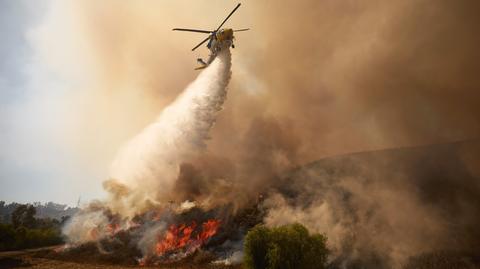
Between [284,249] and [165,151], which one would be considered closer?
[284,249]

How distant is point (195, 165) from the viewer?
75.4 meters

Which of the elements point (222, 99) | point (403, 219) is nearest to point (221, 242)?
point (222, 99)

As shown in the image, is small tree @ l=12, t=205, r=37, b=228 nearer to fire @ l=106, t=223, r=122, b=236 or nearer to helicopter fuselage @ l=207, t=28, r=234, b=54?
fire @ l=106, t=223, r=122, b=236

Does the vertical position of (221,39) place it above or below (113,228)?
above

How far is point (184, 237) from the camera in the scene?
54594 mm

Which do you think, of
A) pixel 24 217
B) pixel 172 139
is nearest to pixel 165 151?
pixel 172 139

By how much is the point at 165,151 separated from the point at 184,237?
60.9 feet

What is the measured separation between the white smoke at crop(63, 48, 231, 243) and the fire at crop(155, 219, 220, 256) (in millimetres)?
12021

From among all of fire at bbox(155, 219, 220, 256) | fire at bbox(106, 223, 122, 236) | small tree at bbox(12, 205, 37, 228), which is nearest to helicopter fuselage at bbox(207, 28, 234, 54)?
fire at bbox(155, 219, 220, 256)

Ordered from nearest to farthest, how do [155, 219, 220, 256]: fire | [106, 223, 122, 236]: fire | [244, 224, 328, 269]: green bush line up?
1. [244, 224, 328, 269]: green bush
2. [155, 219, 220, 256]: fire
3. [106, 223, 122, 236]: fire

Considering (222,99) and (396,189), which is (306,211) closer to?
(396,189)

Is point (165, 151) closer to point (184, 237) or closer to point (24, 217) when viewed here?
point (184, 237)

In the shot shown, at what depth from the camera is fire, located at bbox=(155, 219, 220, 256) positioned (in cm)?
5162

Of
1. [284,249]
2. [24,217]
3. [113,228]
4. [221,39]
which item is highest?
[221,39]
